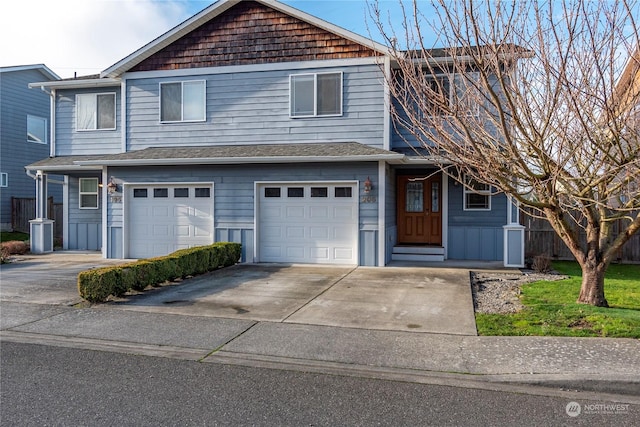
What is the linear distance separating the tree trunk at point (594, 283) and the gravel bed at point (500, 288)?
1.00 metres

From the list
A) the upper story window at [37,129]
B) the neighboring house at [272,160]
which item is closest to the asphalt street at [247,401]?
the neighboring house at [272,160]

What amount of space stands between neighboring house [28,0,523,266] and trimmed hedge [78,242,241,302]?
1.42 m

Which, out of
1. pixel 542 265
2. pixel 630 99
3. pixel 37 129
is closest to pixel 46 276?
pixel 630 99

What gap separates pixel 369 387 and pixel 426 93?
12.5 ft

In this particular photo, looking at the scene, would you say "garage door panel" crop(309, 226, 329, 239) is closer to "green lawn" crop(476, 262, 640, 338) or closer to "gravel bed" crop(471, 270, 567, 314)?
"gravel bed" crop(471, 270, 567, 314)

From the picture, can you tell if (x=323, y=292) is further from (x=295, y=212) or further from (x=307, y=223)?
(x=295, y=212)

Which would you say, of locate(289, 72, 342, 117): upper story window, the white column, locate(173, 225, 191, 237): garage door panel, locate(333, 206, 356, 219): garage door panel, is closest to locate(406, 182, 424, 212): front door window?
locate(333, 206, 356, 219): garage door panel

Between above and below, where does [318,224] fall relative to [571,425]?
above

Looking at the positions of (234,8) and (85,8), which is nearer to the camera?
(85,8)

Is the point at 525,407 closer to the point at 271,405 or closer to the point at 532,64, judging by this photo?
the point at 271,405

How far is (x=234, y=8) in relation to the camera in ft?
44.3

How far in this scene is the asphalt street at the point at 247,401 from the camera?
12.5 ft

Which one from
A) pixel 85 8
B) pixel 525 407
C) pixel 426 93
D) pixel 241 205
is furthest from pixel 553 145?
pixel 85 8

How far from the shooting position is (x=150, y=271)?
352 inches
